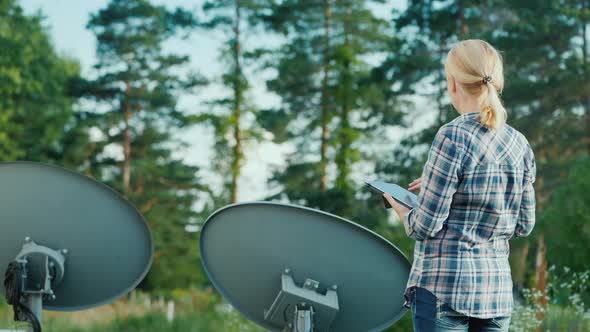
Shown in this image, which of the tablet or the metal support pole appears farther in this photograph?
the metal support pole

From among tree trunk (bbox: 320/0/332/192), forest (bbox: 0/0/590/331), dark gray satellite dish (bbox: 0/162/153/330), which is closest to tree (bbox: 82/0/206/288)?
forest (bbox: 0/0/590/331)

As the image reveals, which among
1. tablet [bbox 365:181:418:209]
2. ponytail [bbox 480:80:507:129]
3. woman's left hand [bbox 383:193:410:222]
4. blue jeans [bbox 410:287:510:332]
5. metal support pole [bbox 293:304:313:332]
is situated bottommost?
metal support pole [bbox 293:304:313:332]

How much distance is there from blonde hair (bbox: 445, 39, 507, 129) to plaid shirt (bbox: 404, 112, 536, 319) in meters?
0.04

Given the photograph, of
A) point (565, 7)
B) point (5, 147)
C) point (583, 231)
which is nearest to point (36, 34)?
point (5, 147)

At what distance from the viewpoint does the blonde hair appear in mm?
1672

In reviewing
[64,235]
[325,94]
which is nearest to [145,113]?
[325,94]

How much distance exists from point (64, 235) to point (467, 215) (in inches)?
61.7

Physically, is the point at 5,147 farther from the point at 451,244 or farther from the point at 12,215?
the point at 451,244

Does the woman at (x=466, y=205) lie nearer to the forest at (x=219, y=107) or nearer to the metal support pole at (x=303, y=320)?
the metal support pole at (x=303, y=320)

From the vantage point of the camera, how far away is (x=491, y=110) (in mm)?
1676

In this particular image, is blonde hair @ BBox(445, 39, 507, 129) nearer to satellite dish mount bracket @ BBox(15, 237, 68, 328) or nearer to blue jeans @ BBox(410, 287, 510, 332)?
blue jeans @ BBox(410, 287, 510, 332)

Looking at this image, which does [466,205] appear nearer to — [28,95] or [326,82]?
[326,82]

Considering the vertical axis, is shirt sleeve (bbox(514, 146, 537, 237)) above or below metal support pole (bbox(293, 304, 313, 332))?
above

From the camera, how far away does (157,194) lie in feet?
60.3
